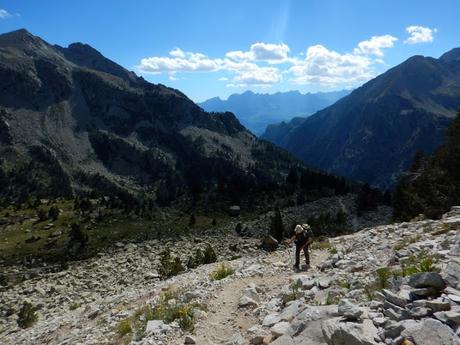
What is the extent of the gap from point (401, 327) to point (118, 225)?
7386 centimetres

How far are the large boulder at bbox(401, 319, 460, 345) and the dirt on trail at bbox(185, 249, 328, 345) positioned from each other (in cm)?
692

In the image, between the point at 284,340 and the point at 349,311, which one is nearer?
the point at 349,311

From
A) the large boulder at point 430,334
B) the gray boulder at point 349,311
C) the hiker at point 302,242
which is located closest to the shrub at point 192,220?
the hiker at point 302,242

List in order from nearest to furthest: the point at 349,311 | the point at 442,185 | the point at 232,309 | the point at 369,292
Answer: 1. the point at 349,311
2. the point at 369,292
3. the point at 232,309
4. the point at 442,185

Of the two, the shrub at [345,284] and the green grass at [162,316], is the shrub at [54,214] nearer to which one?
the green grass at [162,316]

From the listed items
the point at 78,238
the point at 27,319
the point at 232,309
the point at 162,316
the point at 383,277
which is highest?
the point at 383,277

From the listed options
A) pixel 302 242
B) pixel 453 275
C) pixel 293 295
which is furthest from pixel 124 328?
pixel 453 275

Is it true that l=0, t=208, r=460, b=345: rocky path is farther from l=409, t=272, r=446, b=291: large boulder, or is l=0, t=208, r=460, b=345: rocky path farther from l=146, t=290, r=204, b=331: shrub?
l=146, t=290, r=204, b=331: shrub

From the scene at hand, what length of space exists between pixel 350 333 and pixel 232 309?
8.01m

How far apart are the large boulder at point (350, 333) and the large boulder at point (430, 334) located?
0.79 metres

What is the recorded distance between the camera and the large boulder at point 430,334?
26.9 feet

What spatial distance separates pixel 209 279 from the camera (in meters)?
22.7

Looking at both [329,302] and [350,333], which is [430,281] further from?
[329,302]

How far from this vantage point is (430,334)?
8438 millimetres
